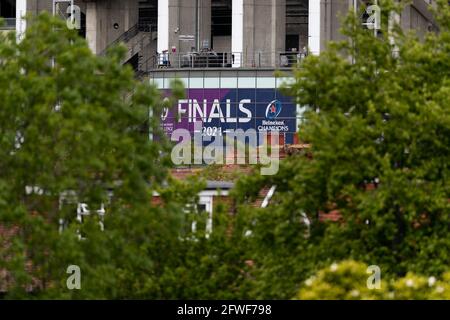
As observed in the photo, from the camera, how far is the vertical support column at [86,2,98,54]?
11831cm

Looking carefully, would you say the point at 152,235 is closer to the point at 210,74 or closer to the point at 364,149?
the point at 364,149

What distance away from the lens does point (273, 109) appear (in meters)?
105

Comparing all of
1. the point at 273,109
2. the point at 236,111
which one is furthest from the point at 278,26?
the point at 236,111

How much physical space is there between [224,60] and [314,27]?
20.5 ft

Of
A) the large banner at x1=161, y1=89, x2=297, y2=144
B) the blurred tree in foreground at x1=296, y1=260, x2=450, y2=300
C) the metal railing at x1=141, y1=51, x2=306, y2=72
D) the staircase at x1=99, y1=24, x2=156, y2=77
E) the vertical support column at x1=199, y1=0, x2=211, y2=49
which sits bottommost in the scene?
the blurred tree in foreground at x1=296, y1=260, x2=450, y2=300

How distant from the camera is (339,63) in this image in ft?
136

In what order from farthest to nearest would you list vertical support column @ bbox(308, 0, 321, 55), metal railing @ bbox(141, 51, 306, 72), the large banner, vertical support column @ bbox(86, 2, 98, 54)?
vertical support column @ bbox(86, 2, 98, 54), vertical support column @ bbox(308, 0, 321, 55), metal railing @ bbox(141, 51, 306, 72), the large banner

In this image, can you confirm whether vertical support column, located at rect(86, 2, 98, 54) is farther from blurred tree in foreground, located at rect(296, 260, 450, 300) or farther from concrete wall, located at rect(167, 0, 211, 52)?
blurred tree in foreground, located at rect(296, 260, 450, 300)

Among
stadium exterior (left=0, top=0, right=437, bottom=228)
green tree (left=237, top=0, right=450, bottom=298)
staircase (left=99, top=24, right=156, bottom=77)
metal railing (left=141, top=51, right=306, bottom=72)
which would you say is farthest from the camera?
staircase (left=99, top=24, right=156, bottom=77)

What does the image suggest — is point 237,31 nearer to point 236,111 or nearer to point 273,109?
point 236,111

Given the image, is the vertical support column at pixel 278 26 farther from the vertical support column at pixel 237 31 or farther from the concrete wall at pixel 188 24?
the concrete wall at pixel 188 24

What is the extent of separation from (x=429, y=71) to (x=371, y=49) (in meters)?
1.58

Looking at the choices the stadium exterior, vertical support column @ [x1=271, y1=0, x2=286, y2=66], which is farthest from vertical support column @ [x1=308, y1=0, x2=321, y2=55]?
vertical support column @ [x1=271, y1=0, x2=286, y2=66]

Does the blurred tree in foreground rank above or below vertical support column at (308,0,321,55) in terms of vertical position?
below
